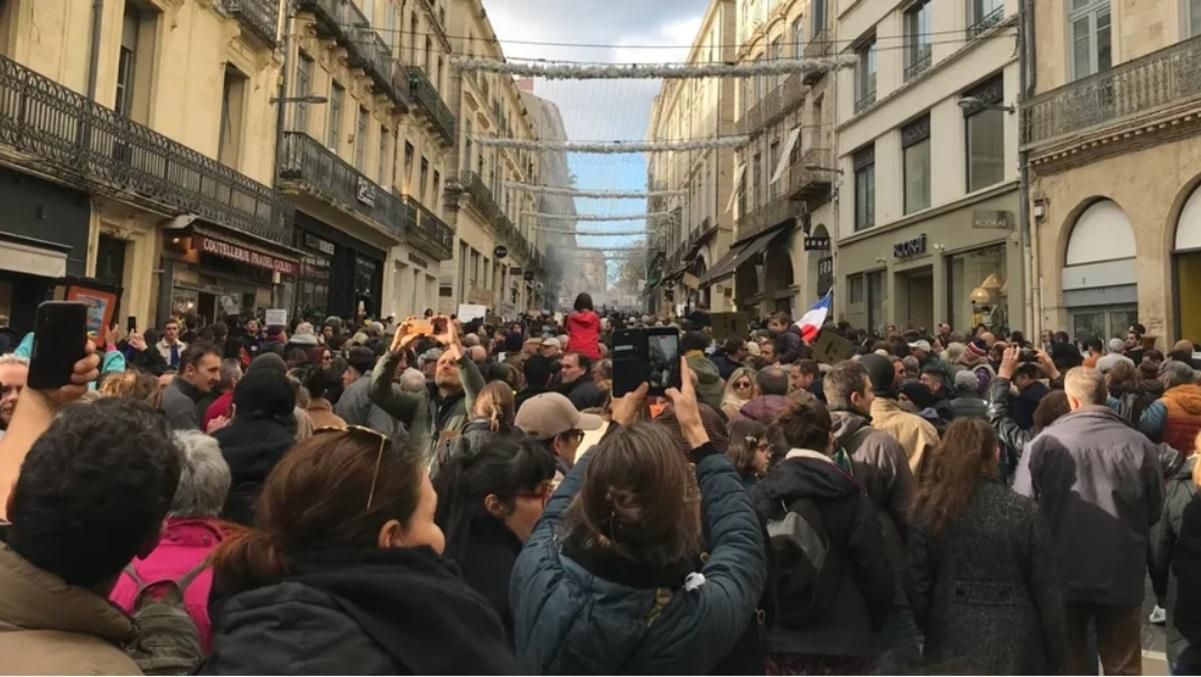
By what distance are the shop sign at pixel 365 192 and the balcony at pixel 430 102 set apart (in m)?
6.18

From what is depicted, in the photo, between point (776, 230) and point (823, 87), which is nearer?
point (823, 87)

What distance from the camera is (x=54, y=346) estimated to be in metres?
2.41

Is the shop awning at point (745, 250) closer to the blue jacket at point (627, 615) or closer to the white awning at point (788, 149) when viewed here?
the white awning at point (788, 149)

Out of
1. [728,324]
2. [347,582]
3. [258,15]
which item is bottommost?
[347,582]

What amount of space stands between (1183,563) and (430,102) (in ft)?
95.2

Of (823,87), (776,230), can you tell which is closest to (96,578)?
(823,87)

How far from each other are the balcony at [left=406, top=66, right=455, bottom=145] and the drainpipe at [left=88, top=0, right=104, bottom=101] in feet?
50.6

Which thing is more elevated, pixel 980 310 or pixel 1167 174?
pixel 1167 174

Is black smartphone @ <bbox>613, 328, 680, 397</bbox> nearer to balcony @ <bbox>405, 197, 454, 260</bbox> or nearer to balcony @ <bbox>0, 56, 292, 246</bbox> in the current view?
balcony @ <bbox>0, 56, 292, 246</bbox>

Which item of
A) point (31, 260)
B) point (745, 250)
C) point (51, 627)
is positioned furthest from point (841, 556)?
point (745, 250)

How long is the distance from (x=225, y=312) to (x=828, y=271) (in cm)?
1856

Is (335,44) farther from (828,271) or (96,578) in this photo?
(96,578)

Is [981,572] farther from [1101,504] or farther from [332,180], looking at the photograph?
[332,180]

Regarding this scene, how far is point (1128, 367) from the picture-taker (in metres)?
6.63
